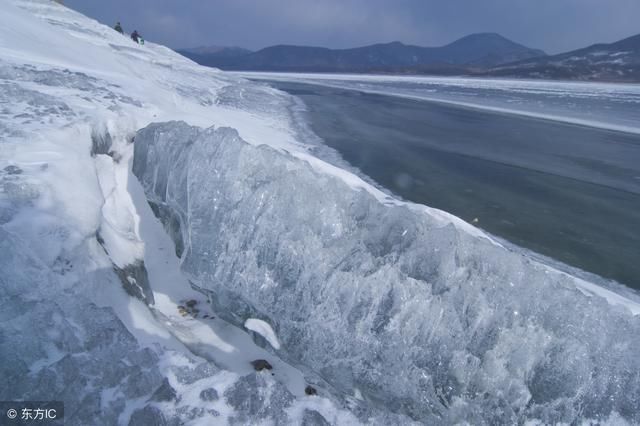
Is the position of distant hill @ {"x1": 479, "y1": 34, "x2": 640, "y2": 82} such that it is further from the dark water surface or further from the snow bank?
the snow bank

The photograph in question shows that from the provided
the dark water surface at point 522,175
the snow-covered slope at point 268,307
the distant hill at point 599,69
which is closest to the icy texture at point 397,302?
the snow-covered slope at point 268,307

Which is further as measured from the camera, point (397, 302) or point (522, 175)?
point (522, 175)

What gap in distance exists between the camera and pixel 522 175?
7.73m

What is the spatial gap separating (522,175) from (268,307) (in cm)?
671

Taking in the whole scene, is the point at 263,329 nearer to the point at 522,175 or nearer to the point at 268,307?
the point at 268,307

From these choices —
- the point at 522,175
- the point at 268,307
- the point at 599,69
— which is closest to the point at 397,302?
the point at 268,307

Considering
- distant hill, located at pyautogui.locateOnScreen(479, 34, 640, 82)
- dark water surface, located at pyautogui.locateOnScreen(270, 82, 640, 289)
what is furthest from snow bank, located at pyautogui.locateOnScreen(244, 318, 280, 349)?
distant hill, located at pyautogui.locateOnScreen(479, 34, 640, 82)

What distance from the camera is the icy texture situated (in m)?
2.30

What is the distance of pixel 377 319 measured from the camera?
8.57ft

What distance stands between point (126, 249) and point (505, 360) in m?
2.87

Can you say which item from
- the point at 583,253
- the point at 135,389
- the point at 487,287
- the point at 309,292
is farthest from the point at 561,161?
the point at 135,389

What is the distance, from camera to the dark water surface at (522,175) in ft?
16.2

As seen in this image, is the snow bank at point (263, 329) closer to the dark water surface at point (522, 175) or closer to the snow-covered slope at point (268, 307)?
the snow-covered slope at point (268, 307)

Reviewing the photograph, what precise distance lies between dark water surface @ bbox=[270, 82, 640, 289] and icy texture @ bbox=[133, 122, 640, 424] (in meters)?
2.30
